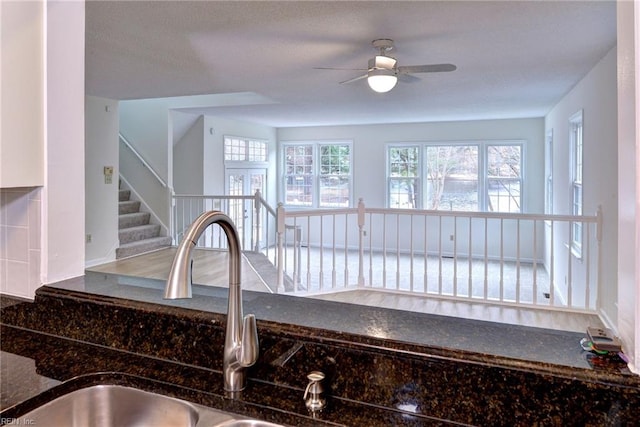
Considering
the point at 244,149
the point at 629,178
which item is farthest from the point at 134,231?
the point at 629,178

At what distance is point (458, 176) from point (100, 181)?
6.31m

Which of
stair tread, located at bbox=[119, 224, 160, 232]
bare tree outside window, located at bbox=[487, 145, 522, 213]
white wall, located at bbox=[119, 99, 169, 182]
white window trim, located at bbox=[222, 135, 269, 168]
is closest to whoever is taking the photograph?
stair tread, located at bbox=[119, 224, 160, 232]

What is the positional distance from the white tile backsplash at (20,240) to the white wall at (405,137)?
7.71 meters

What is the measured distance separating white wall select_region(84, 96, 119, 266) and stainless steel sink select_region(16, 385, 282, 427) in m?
4.76

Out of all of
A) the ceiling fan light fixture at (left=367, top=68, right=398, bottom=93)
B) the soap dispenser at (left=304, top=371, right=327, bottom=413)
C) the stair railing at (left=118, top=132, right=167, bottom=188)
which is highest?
the ceiling fan light fixture at (left=367, top=68, right=398, bottom=93)

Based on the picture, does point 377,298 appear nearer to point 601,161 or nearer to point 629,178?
point 601,161

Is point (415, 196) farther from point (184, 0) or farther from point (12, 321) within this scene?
point (12, 321)

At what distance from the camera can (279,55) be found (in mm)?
3531

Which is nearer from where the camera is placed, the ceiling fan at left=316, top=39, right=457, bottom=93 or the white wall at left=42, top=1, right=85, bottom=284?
the white wall at left=42, top=1, right=85, bottom=284

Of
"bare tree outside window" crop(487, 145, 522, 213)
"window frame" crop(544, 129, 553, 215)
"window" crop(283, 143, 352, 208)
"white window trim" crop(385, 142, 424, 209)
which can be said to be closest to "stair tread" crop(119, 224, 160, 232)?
"window" crop(283, 143, 352, 208)

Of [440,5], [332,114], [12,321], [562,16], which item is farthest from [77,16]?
[332,114]

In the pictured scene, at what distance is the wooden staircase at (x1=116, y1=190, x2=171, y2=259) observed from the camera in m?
5.76

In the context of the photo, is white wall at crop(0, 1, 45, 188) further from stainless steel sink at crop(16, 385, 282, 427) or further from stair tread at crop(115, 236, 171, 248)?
stair tread at crop(115, 236, 171, 248)

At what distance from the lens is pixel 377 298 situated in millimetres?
4109
